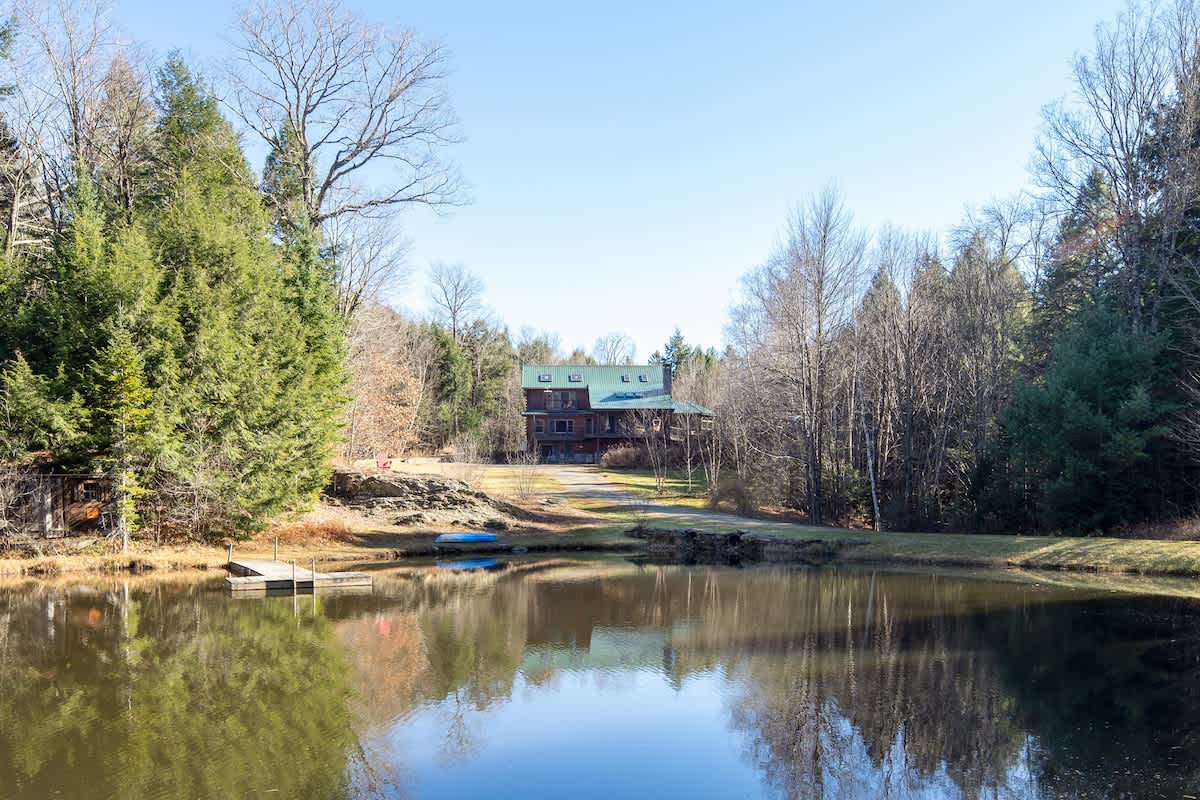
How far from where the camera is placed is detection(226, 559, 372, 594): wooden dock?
19.9 meters

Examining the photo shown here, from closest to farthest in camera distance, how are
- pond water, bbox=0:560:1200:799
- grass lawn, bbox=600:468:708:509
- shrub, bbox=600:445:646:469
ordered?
1. pond water, bbox=0:560:1200:799
2. grass lawn, bbox=600:468:708:509
3. shrub, bbox=600:445:646:469

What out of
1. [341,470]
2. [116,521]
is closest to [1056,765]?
[116,521]

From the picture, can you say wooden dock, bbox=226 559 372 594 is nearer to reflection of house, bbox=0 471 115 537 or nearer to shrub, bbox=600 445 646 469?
reflection of house, bbox=0 471 115 537

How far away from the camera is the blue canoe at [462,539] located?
27.1 m

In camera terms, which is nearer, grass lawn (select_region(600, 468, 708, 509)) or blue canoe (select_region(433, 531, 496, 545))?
blue canoe (select_region(433, 531, 496, 545))

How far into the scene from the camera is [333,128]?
30641 mm

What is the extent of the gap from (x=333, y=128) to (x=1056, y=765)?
29.5 meters

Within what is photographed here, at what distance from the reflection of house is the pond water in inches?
140

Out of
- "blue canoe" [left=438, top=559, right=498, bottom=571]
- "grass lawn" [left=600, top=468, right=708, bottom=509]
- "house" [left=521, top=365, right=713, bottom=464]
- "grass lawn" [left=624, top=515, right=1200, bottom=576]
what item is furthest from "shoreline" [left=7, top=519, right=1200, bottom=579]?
"house" [left=521, top=365, right=713, bottom=464]

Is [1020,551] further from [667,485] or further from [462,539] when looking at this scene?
[667,485]

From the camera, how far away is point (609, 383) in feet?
206

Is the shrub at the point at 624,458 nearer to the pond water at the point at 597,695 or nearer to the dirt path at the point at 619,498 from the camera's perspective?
the dirt path at the point at 619,498

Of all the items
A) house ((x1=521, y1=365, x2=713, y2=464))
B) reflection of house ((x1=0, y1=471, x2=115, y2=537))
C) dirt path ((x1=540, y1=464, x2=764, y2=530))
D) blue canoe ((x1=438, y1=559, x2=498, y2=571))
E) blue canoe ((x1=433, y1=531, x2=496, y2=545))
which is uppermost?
house ((x1=521, y1=365, x2=713, y2=464))

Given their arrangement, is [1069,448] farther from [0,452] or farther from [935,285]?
[0,452]
